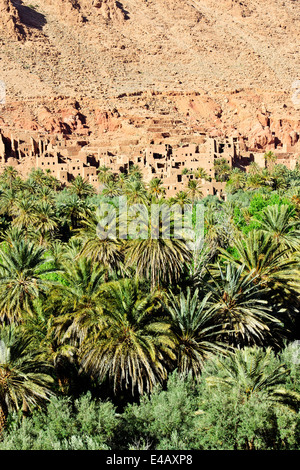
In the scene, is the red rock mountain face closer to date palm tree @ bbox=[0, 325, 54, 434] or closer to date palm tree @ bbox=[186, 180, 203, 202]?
date palm tree @ bbox=[186, 180, 203, 202]

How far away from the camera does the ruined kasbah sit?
2163 inches

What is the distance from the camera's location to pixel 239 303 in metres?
15.4

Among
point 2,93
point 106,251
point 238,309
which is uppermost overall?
point 2,93

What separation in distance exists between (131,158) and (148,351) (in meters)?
52.9

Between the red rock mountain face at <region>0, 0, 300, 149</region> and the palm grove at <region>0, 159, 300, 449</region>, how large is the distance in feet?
183

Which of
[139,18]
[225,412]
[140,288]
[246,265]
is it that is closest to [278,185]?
[246,265]

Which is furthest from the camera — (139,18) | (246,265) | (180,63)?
(139,18)

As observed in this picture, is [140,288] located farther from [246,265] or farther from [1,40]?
[1,40]

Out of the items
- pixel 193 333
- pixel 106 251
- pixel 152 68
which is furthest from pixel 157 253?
pixel 152 68

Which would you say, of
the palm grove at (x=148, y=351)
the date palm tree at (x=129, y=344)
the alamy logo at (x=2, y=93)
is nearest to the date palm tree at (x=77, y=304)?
the palm grove at (x=148, y=351)

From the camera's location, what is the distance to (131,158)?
210ft

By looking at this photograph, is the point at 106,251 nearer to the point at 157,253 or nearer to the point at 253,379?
the point at 157,253
